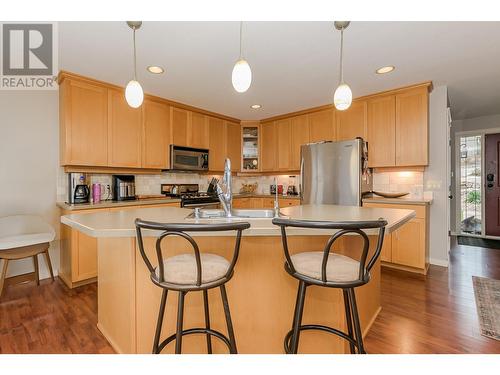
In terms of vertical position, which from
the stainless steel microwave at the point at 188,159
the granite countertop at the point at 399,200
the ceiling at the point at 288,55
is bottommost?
the granite countertop at the point at 399,200

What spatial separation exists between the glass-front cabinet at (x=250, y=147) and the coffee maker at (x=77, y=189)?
8.64 ft

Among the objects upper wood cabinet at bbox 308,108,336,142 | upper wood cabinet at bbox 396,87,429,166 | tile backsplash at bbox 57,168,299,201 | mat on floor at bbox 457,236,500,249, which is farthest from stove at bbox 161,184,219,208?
mat on floor at bbox 457,236,500,249

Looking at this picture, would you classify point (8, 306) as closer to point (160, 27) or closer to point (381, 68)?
point (160, 27)

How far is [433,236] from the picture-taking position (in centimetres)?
318

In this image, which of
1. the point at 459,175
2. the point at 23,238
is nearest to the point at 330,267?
the point at 23,238

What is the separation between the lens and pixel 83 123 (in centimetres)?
282

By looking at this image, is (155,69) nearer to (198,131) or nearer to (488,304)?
(198,131)

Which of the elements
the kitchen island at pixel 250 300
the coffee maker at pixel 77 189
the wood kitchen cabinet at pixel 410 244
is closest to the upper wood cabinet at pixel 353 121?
the wood kitchen cabinet at pixel 410 244

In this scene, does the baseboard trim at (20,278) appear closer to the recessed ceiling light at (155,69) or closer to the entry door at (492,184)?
the recessed ceiling light at (155,69)

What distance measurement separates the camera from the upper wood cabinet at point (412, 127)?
3.07 metres

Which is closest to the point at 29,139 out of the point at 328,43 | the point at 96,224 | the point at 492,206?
the point at 96,224

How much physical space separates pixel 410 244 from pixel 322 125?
208 cm

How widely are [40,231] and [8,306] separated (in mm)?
783

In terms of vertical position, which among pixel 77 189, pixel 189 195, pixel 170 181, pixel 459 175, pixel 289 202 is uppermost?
pixel 459 175
